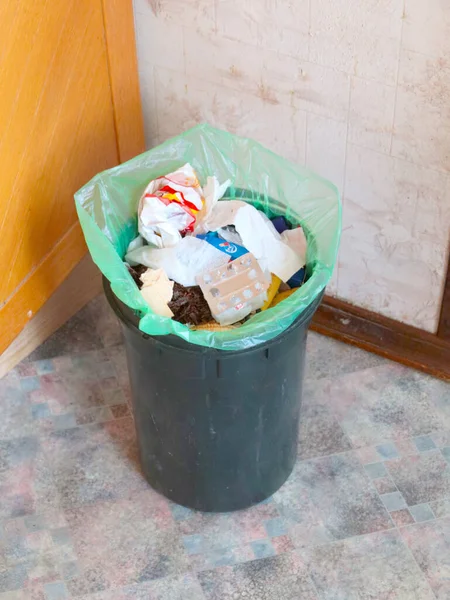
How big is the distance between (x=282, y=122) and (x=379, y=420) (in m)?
0.90

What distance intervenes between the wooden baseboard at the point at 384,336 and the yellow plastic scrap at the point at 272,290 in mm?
700

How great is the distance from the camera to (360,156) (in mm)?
2541

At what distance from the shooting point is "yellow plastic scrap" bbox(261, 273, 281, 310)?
2148 millimetres

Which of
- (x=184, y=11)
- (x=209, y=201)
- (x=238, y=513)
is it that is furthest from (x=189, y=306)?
(x=184, y=11)

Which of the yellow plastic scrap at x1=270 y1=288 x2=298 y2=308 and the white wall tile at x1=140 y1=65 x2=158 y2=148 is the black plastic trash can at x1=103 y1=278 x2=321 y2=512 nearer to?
the yellow plastic scrap at x1=270 y1=288 x2=298 y2=308

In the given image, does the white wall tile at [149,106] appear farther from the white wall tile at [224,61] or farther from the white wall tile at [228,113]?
the white wall tile at [224,61]

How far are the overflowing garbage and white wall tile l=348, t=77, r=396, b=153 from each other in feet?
1.27

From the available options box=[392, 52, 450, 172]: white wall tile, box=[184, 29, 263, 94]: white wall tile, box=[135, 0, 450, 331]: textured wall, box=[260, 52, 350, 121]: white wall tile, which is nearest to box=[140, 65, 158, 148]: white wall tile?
box=[135, 0, 450, 331]: textured wall

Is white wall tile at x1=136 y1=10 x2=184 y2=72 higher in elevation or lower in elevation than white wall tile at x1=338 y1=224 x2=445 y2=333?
higher

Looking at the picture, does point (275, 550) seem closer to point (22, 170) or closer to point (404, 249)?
point (404, 249)

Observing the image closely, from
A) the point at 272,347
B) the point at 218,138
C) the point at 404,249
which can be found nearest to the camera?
the point at 272,347

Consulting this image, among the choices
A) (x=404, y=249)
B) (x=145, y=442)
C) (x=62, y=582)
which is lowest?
(x=62, y=582)

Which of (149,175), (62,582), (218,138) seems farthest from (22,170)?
(62,582)

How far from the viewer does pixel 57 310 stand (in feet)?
9.54
